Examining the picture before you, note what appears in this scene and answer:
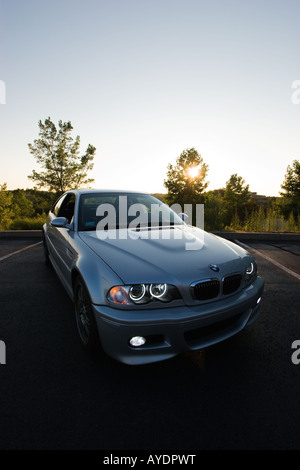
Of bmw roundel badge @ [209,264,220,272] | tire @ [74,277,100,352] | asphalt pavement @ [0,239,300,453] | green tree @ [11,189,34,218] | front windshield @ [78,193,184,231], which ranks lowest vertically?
asphalt pavement @ [0,239,300,453]

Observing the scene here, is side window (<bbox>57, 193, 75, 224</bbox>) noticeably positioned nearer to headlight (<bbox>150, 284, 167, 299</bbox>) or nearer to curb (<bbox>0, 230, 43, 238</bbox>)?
headlight (<bbox>150, 284, 167, 299</bbox>)

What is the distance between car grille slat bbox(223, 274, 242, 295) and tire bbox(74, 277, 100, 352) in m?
1.10

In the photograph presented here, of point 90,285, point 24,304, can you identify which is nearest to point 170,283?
point 90,285

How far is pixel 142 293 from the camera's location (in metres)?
1.81

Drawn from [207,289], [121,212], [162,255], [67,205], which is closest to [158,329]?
[207,289]

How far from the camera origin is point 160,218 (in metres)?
3.33

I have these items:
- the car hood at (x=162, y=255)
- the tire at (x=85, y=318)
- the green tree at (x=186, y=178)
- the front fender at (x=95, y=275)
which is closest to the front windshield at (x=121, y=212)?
the car hood at (x=162, y=255)

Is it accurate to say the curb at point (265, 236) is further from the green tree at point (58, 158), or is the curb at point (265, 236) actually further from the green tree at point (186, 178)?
the green tree at point (186, 178)

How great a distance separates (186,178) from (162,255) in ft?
138

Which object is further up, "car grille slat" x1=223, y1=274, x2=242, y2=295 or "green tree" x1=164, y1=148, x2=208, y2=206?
"green tree" x1=164, y1=148, x2=208, y2=206

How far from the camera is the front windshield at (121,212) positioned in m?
2.99

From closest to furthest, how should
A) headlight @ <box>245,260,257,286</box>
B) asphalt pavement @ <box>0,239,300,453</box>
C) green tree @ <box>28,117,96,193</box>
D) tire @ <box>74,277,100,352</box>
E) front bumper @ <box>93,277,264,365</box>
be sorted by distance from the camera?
1. asphalt pavement @ <box>0,239,300,453</box>
2. front bumper @ <box>93,277,264,365</box>
3. tire @ <box>74,277,100,352</box>
4. headlight @ <box>245,260,257,286</box>
5. green tree @ <box>28,117,96,193</box>

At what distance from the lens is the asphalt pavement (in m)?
1.48

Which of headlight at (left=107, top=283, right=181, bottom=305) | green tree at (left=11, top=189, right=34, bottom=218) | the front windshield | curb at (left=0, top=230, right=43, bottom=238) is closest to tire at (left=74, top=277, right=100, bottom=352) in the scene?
headlight at (left=107, top=283, right=181, bottom=305)
